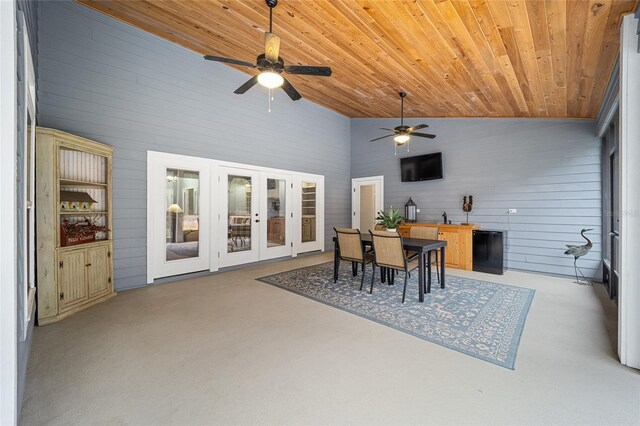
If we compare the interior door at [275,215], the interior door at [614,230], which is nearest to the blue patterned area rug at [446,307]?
the interior door at [614,230]

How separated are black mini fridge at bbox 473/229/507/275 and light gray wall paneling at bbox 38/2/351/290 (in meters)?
4.56

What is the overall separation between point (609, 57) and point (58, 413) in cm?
529

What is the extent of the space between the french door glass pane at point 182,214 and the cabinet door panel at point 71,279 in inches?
52.3

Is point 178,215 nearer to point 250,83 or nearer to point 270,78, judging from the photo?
point 250,83

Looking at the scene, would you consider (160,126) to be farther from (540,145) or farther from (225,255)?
(540,145)

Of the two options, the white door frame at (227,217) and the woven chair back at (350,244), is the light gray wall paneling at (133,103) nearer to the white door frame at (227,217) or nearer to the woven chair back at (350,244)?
the white door frame at (227,217)

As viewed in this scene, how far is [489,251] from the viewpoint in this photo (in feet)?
17.3

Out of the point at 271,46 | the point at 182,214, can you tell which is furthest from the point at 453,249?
the point at 182,214

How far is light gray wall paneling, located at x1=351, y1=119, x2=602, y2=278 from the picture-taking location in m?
4.78

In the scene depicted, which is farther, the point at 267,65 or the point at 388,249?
the point at 388,249

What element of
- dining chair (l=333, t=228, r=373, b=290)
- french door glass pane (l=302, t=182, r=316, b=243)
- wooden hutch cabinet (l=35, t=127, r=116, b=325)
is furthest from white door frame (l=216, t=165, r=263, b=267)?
dining chair (l=333, t=228, r=373, b=290)

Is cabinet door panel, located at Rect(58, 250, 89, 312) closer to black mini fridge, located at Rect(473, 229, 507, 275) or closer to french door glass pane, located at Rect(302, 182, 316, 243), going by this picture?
french door glass pane, located at Rect(302, 182, 316, 243)

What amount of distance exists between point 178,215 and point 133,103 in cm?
181

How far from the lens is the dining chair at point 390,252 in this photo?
11.8 ft
